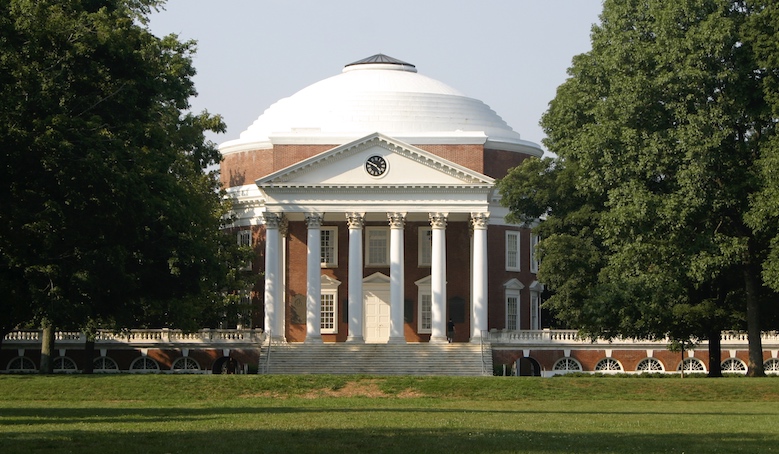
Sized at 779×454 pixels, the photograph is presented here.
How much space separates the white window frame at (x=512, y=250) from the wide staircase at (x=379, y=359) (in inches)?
428

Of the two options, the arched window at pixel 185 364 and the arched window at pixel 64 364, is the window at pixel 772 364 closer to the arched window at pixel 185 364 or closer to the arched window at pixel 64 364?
the arched window at pixel 185 364

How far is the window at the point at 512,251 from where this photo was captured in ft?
261

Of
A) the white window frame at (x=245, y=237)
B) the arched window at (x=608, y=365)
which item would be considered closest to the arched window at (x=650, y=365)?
the arched window at (x=608, y=365)

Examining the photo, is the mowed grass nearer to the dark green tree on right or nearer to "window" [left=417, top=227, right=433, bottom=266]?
the dark green tree on right

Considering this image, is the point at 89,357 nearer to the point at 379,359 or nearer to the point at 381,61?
the point at 379,359

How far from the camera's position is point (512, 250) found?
7981 centimetres

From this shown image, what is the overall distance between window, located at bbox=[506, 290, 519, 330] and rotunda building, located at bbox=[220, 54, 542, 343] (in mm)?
81

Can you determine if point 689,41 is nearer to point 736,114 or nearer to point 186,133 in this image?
point 736,114

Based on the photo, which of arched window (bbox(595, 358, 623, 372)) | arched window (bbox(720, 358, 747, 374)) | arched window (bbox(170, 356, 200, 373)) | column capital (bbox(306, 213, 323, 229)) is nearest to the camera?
arched window (bbox(720, 358, 747, 374))

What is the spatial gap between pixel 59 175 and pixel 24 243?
2087 millimetres

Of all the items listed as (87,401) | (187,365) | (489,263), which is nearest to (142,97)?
(87,401)

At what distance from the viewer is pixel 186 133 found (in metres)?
62.7

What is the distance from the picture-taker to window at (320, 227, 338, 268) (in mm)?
76375

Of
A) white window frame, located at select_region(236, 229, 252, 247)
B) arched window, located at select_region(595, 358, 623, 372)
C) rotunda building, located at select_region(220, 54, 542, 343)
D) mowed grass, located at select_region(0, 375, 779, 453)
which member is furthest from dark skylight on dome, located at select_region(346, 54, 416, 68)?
mowed grass, located at select_region(0, 375, 779, 453)
